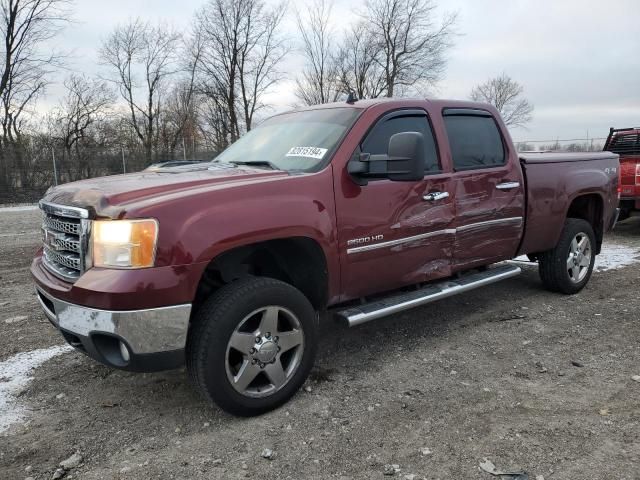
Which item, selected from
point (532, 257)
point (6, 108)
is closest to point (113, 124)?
point (6, 108)

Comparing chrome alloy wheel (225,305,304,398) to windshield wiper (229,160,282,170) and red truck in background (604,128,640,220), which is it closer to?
windshield wiper (229,160,282,170)

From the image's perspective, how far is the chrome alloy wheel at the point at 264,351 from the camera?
9.41 ft

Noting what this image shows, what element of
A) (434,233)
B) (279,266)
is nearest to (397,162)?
(434,233)

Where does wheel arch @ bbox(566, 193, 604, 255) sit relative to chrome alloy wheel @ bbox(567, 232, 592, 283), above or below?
above

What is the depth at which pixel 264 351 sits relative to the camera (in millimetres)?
2932

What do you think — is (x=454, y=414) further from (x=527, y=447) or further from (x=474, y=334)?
(x=474, y=334)

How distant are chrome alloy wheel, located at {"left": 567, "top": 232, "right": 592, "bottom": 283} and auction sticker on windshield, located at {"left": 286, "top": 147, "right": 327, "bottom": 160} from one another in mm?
3275

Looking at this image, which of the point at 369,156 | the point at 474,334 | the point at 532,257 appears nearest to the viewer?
the point at 369,156

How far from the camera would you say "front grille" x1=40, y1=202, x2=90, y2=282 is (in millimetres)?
2697

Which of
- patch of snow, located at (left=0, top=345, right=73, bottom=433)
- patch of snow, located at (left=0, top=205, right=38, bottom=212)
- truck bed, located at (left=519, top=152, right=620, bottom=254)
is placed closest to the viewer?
patch of snow, located at (left=0, top=345, right=73, bottom=433)

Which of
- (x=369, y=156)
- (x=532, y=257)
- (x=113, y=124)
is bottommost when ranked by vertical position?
(x=532, y=257)

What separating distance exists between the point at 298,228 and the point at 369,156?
737 mm

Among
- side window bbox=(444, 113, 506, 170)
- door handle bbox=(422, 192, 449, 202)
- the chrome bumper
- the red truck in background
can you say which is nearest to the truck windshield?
door handle bbox=(422, 192, 449, 202)

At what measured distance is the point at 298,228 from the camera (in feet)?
9.95
